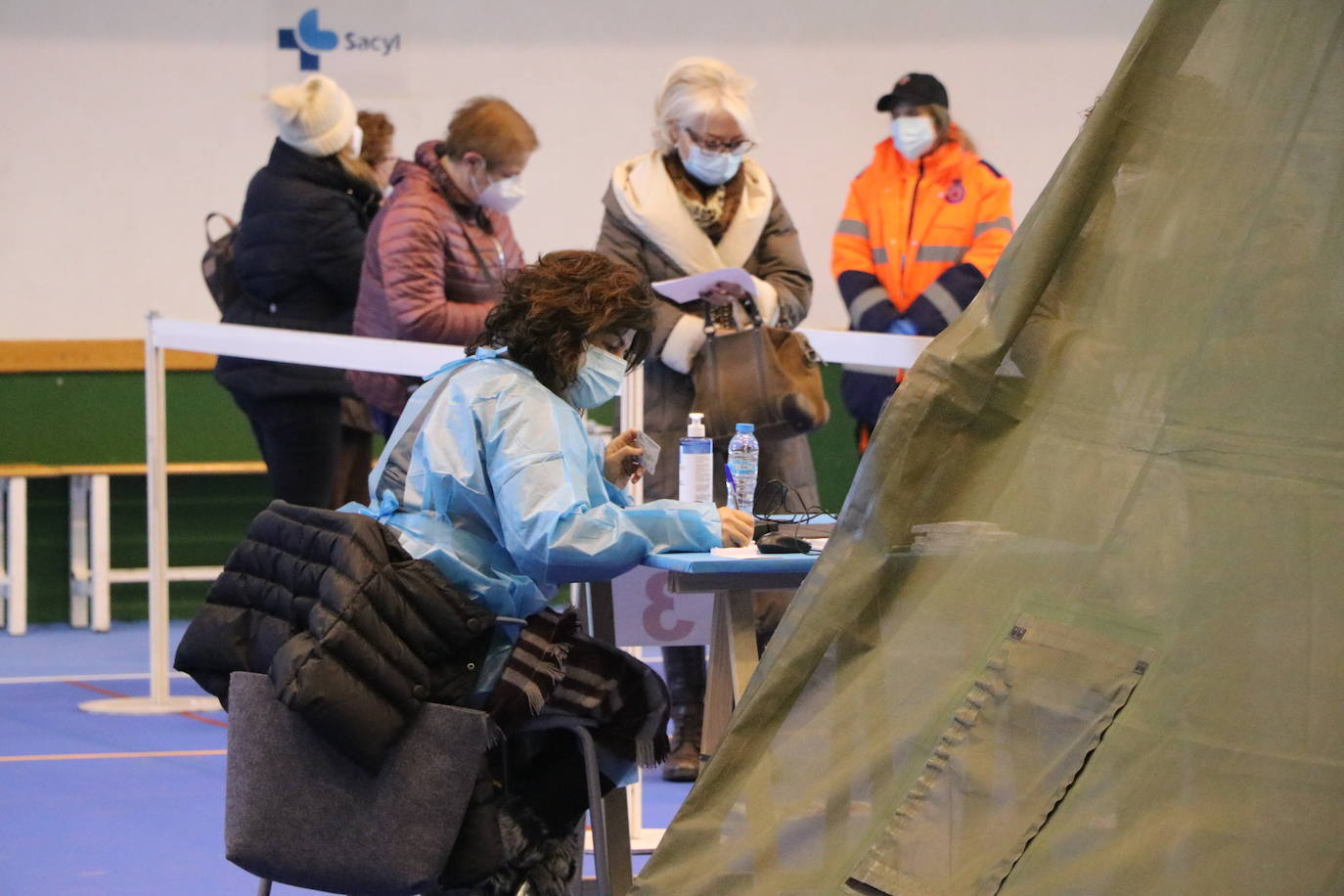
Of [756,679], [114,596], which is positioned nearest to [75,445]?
[114,596]

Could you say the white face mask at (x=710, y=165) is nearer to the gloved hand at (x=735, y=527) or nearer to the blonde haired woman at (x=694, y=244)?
the blonde haired woman at (x=694, y=244)

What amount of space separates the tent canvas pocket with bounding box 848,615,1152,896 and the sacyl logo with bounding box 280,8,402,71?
19.6ft

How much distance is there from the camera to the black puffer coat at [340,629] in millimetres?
2295

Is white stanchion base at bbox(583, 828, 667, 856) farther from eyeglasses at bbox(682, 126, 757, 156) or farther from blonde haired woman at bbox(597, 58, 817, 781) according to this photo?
eyeglasses at bbox(682, 126, 757, 156)

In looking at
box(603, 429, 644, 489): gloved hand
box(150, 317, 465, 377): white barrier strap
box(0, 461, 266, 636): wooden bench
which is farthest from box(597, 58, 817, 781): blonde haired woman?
box(0, 461, 266, 636): wooden bench

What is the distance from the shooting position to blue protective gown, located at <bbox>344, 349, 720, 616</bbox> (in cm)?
252

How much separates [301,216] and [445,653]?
2.59 meters

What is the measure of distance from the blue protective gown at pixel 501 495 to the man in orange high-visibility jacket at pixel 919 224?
8.05ft

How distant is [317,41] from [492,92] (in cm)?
77

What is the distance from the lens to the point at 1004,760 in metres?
1.74

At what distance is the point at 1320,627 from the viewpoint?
1579 millimetres

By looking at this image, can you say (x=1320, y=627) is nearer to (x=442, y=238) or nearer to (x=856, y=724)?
(x=856, y=724)

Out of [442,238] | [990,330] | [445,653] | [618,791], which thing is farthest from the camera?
[442,238]

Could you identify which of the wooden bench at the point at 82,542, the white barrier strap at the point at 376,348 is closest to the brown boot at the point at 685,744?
the white barrier strap at the point at 376,348
